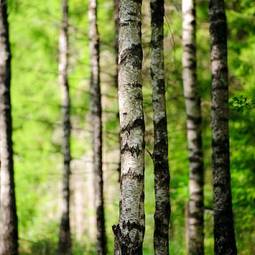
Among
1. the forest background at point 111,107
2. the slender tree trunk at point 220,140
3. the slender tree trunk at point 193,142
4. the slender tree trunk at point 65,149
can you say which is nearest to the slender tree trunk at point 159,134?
the slender tree trunk at point 220,140

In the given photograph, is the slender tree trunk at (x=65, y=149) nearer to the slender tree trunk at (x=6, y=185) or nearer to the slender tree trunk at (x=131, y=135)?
the slender tree trunk at (x=6, y=185)

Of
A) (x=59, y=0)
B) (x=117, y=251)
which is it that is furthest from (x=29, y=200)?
(x=117, y=251)

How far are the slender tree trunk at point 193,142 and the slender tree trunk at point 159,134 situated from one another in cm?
401

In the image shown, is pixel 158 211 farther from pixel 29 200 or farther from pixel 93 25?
pixel 29 200

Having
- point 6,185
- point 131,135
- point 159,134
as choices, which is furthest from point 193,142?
point 131,135

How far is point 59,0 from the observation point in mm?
20906

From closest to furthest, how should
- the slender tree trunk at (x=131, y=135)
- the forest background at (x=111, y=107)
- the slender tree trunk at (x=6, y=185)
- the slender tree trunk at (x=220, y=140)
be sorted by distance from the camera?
1. the slender tree trunk at (x=131, y=135)
2. the slender tree trunk at (x=220, y=140)
3. the slender tree trunk at (x=6, y=185)
4. the forest background at (x=111, y=107)

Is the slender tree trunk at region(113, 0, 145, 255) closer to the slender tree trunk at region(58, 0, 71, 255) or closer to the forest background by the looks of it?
the forest background

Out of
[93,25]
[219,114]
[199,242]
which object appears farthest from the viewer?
[93,25]

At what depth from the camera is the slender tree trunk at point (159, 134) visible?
8.36m

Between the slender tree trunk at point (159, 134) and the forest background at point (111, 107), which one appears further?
the forest background at point (111, 107)

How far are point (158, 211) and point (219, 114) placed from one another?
5.68ft

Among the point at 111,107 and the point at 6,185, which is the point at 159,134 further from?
the point at 111,107

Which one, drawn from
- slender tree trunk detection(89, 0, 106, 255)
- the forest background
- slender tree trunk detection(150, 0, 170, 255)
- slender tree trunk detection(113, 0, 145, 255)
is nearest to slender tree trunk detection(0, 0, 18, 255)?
the forest background
